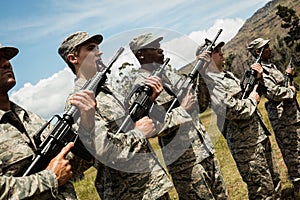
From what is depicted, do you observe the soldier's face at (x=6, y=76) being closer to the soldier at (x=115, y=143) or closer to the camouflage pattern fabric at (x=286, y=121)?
the soldier at (x=115, y=143)

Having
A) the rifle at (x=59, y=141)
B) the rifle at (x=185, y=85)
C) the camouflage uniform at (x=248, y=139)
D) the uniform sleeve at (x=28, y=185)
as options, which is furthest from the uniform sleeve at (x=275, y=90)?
the uniform sleeve at (x=28, y=185)

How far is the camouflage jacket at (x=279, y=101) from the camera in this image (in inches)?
242

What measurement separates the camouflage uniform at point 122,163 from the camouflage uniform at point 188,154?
2.27 feet

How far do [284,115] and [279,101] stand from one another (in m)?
0.34

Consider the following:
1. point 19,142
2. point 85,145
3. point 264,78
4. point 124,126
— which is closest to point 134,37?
point 124,126

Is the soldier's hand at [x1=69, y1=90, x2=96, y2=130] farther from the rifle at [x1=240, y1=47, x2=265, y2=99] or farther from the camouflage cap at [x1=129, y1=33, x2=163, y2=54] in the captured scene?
the rifle at [x1=240, y1=47, x2=265, y2=99]

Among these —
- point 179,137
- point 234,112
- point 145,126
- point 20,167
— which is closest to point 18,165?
point 20,167

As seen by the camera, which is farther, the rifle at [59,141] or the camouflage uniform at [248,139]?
the camouflage uniform at [248,139]

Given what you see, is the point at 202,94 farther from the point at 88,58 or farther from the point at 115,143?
the point at 115,143

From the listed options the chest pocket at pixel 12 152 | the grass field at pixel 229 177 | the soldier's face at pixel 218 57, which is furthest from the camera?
the grass field at pixel 229 177

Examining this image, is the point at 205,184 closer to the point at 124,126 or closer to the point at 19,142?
the point at 124,126

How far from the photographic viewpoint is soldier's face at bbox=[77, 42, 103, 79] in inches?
142

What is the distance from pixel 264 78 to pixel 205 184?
2653mm

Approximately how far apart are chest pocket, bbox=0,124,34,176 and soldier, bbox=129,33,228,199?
1637 millimetres
